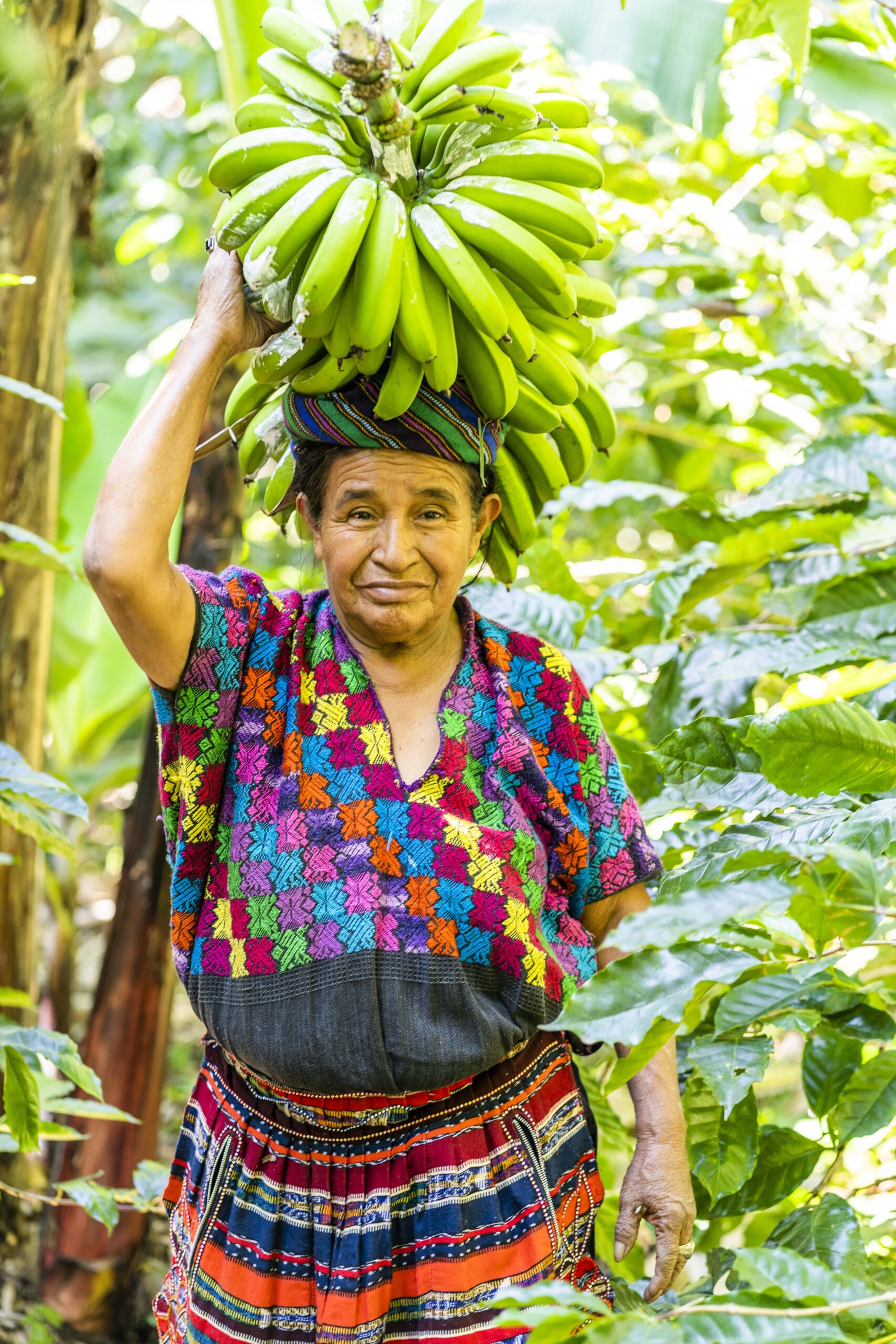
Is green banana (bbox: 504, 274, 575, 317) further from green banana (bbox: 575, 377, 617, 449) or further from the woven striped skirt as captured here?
the woven striped skirt

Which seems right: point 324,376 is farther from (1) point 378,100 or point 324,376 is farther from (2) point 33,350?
(2) point 33,350

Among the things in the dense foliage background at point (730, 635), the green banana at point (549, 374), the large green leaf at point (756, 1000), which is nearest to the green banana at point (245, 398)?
the dense foliage background at point (730, 635)

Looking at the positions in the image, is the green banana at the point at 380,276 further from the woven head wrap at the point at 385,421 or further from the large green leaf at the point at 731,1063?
the large green leaf at the point at 731,1063

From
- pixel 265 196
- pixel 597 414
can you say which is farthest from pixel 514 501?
pixel 265 196

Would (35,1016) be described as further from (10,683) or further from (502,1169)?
(502,1169)

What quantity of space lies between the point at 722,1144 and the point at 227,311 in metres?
1.17

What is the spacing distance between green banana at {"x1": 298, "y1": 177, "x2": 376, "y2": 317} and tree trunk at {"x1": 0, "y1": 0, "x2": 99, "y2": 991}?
1155 mm

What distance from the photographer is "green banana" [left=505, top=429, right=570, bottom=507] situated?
169 centimetres

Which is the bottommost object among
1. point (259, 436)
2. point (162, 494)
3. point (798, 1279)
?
point (798, 1279)

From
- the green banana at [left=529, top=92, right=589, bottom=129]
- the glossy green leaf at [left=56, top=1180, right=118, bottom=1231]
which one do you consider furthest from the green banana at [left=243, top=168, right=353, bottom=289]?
the glossy green leaf at [left=56, top=1180, right=118, bottom=1231]

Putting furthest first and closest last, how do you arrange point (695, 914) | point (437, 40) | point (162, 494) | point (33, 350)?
A: point (33, 350) < point (437, 40) < point (162, 494) < point (695, 914)

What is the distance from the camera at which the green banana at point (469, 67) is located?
54.6 inches

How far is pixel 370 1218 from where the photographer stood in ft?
4.65

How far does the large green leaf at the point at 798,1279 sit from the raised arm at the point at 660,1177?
15.5 inches
